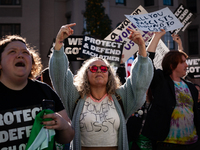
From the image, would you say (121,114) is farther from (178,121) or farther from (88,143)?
(178,121)

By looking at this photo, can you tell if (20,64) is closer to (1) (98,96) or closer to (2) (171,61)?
(1) (98,96)

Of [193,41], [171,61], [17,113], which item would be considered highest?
[193,41]

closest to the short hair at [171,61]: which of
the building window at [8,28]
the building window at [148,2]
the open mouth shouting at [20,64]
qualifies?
the open mouth shouting at [20,64]

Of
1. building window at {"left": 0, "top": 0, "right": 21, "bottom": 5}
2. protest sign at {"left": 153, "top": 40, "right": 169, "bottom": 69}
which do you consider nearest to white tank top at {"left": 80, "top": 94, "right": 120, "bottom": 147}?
protest sign at {"left": 153, "top": 40, "right": 169, "bottom": 69}

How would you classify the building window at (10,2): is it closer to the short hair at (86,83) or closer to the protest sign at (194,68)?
the protest sign at (194,68)

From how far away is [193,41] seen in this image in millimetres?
20812

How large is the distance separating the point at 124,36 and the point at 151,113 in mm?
2716

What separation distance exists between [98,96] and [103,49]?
2805 mm

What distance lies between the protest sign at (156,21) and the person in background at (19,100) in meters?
2.24

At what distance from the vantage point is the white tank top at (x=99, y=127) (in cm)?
266

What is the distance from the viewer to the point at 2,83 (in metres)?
2.14

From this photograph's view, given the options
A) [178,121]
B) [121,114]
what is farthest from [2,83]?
[178,121]

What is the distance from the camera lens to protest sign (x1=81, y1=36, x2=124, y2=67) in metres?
5.48

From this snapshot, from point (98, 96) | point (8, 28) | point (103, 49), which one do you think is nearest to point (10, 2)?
point (8, 28)
